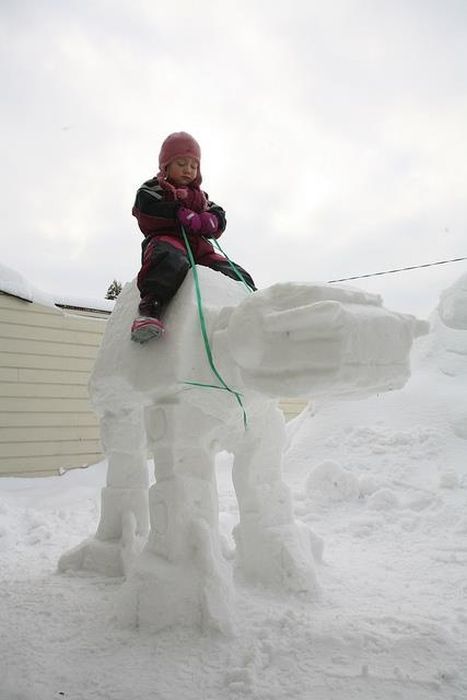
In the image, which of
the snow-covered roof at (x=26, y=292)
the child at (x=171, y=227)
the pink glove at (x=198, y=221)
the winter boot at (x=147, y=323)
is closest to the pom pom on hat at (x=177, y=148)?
the child at (x=171, y=227)

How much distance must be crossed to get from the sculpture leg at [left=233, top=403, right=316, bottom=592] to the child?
0.53 m

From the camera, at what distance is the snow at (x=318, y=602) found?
1.22 m

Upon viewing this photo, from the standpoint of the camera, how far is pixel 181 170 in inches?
73.2

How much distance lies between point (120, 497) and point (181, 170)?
1210mm

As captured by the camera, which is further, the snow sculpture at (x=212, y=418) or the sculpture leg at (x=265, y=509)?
the sculpture leg at (x=265, y=509)

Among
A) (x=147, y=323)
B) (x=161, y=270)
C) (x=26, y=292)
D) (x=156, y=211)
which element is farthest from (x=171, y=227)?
(x=26, y=292)

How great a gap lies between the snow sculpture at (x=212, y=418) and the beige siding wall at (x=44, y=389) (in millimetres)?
2314

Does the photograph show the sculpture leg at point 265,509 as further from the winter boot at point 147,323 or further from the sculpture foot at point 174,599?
the winter boot at point 147,323

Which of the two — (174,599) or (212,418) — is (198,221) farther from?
(174,599)

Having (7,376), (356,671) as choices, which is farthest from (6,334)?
(356,671)

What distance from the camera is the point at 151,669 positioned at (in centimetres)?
128

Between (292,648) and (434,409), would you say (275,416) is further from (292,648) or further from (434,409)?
(434,409)

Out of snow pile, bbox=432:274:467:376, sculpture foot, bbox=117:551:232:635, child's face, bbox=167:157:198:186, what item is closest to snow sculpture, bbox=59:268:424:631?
sculpture foot, bbox=117:551:232:635

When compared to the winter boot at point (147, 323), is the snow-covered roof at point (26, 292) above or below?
above
